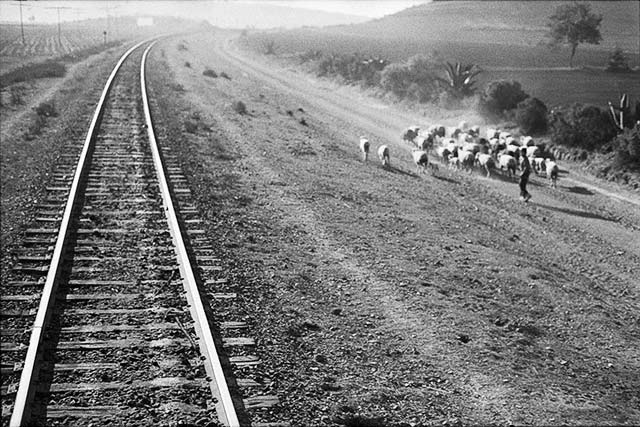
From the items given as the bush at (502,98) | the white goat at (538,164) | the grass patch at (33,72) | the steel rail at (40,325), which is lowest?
the steel rail at (40,325)

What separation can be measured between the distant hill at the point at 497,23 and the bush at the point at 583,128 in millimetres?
54708

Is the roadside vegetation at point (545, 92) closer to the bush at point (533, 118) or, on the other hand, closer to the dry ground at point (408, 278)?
the bush at point (533, 118)

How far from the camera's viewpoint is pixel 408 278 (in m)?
9.22

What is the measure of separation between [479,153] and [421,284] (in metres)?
10.2

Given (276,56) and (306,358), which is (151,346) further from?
(276,56)

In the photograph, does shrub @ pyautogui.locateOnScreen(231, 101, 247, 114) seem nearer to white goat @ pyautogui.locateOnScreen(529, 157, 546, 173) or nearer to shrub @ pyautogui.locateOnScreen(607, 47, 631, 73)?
white goat @ pyautogui.locateOnScreen(529, 157, 546, 173)

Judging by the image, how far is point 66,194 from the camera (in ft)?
37.7

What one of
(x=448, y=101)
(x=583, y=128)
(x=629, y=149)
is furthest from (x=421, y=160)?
(x=448, y=101)

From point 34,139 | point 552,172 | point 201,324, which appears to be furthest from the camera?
point 552,172

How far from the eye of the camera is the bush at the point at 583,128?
63.3ft

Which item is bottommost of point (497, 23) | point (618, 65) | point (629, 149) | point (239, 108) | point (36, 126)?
point (36, 126)

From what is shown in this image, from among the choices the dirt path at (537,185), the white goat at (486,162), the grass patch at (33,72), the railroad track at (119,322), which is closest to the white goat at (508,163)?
the white goat at (486,162)

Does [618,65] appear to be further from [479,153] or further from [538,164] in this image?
[479,153]

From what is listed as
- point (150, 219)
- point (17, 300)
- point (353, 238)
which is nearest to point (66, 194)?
point (150, 219)
